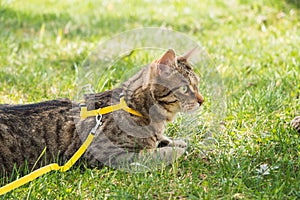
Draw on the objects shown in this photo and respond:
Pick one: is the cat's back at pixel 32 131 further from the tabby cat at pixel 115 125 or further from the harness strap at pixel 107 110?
the harness strap at pixel 107 110

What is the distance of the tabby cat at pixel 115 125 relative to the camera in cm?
299

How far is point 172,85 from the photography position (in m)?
3.06

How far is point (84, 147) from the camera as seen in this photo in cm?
299

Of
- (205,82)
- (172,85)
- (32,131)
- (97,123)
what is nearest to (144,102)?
(172,85)

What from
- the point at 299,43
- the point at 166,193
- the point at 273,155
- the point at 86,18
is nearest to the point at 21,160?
the point at 166,193

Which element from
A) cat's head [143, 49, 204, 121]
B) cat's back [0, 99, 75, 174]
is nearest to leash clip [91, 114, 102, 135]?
cat's back [0, 99, 75, 174]

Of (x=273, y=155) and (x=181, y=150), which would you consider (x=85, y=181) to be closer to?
(x=181, y=150)

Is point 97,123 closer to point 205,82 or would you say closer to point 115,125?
point 115,125

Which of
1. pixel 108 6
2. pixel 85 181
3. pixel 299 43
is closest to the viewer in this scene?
pixel 85 181

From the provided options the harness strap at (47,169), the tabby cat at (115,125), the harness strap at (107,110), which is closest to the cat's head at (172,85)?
the tabby cat at (115,125)

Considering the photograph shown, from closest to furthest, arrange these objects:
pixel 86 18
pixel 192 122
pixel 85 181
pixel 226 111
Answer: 1. pixel 85 181
2. pixel 192 122
3. pixel 226 111
4. pixel 86 18

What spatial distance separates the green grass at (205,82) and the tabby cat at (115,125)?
5.4 inches

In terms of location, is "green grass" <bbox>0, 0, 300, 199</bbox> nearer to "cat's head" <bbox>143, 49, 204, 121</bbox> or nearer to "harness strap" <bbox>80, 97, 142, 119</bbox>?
"cat's head" <bbox>143, 49, 204, 121</bbox>

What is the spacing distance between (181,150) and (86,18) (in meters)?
3.55
